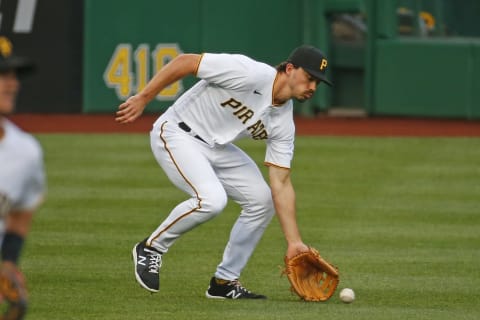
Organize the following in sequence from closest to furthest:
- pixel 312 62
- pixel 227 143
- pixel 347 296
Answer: pixel 312 62 → pixel 347 296 → pixel 227 143

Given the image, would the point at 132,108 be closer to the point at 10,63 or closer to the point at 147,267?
the point at 147,267

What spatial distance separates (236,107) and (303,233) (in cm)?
290

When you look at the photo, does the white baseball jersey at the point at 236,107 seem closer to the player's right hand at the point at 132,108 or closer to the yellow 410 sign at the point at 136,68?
the player's right hand at the point at 132,108

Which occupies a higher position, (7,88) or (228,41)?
(7,88)

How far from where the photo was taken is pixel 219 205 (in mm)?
7023

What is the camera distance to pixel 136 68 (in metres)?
18.3

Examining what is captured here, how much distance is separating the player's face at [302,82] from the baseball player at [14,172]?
2568 millimetres

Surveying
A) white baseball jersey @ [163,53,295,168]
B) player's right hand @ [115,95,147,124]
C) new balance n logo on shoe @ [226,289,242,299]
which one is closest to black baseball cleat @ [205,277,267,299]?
new balance n logo on shoe @ [226,289,242,299]

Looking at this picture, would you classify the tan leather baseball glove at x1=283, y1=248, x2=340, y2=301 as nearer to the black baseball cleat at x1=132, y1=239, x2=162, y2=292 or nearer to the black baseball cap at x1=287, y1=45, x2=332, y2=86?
the black baseball cleat at x1=132, y1=239, x2=162, y2=292

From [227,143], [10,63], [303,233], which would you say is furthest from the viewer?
[303,233]

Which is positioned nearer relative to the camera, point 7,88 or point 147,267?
point 7,88

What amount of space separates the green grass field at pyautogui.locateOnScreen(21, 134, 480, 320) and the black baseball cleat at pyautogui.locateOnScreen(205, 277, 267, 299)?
0.10 meters

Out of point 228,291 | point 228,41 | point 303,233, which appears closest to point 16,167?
point 228,291

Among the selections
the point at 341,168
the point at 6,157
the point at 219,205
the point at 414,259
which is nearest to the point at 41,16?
the point at 341,168
